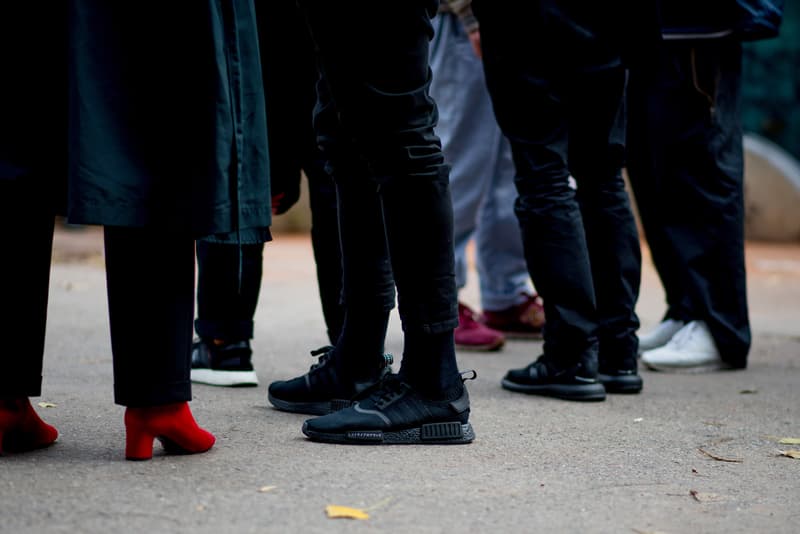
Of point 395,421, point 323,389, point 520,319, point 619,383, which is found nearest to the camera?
point 395,421

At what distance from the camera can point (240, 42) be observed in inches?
93.3

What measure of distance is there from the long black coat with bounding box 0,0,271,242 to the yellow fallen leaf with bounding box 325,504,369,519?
0.58 meters

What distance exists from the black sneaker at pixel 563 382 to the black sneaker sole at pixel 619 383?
167mm

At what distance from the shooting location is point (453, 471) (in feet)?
8.12

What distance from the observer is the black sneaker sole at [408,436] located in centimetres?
269

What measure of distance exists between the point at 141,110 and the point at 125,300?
1.27 ft

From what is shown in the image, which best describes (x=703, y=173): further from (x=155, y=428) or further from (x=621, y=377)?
(x=155, y=428)

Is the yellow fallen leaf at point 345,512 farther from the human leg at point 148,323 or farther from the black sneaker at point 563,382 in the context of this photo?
the black sneaker at point 563,382

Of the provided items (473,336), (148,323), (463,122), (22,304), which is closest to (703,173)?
(463,122)

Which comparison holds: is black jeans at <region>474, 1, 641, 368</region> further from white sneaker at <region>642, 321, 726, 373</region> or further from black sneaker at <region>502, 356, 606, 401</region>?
white sneaker at <region>642, 321, 726, 373</region>

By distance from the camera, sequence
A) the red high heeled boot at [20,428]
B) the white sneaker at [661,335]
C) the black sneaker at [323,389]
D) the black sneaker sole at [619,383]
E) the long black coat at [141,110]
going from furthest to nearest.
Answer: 1. the white sneaker at [661,335]
2. the black sneaker sole at [619,383]
3. the black sneaker at [323,389]
4. the red high heeled boot at [20,428]
5. the long black coat at [141,110]

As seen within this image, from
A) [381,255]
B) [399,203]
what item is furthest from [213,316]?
[399,203]

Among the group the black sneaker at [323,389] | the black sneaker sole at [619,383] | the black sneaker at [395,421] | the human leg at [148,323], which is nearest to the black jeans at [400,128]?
the black sneaker at [395,421]

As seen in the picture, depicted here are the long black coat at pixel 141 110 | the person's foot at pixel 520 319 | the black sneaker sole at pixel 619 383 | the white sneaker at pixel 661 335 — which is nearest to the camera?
the long black coat at pixel 141 110
